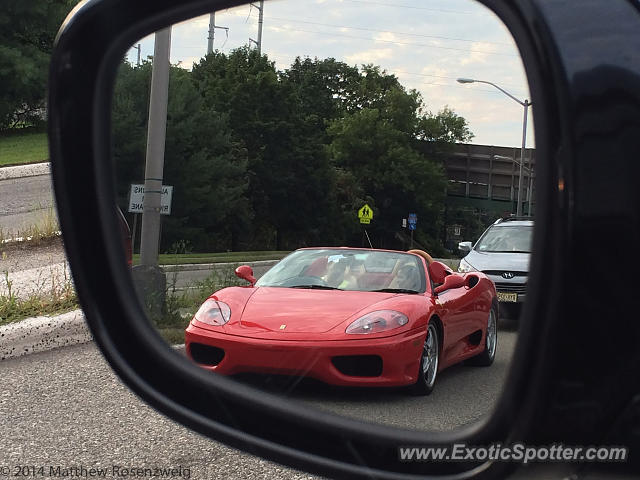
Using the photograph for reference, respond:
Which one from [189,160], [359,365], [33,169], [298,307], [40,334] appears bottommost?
[40,334]

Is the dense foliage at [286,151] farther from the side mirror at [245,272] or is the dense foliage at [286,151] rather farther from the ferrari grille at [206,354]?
the ferrari grille at [206,354]

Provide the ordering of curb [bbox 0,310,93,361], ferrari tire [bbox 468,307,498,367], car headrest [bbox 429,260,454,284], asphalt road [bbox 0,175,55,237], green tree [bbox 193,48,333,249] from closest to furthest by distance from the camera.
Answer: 1. ferrari tire [bbox 468,307,498,367]
2. car headrest [bbox 429,260,454,284]
3. green tree [bbox 193,48,333,249]
4. curb [bbox 0,310,93,361]
5. asphalt road [bbox 0,175,55,237]

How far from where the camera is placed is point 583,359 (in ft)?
2.30

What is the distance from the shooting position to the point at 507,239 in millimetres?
912

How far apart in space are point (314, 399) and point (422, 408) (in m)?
0.19

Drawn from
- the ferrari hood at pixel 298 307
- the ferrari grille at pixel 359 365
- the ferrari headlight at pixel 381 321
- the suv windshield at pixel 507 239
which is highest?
the suv windshield at pixel 507 239

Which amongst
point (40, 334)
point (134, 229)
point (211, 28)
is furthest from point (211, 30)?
point (40, 334)

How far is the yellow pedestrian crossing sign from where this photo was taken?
4.12 ft

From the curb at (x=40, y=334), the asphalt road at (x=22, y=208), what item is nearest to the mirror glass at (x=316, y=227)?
the curb at (x=40, y=334)

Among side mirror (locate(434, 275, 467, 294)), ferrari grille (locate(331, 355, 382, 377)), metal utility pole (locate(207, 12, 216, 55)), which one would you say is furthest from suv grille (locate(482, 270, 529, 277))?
metal utility pole (locate(207, 12, 216, 55))

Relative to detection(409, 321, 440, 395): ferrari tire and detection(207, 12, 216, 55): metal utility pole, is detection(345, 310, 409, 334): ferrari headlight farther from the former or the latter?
detection(207, 12, 216, 55): metal utility pole

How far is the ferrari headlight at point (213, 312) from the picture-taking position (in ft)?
4.70

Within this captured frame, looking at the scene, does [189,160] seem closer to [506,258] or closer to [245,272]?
[245,272]

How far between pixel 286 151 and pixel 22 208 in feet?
40.2
